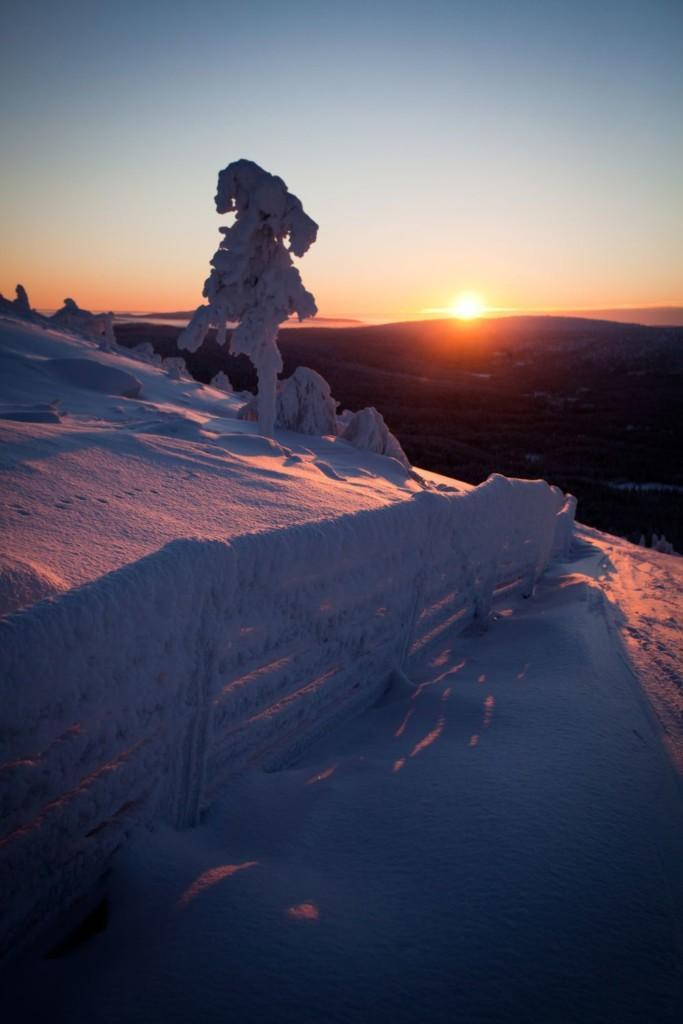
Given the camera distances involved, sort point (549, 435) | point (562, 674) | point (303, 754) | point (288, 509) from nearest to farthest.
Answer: point (303, 754) < point (562, 674) < point (288, 509) < point (549, 435)

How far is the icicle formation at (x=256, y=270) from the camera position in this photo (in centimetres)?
1110

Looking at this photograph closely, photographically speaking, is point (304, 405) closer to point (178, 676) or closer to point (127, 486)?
point (127, 486)

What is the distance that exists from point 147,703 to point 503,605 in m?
4.77

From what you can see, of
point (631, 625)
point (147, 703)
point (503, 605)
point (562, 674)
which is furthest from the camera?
point (503, 605)

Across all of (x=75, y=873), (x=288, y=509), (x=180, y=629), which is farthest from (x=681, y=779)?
(x=288, y=509)

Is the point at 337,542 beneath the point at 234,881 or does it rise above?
above

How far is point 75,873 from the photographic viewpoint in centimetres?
210

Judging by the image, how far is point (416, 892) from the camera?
2.19 metres

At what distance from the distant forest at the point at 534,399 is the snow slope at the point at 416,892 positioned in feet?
63.5

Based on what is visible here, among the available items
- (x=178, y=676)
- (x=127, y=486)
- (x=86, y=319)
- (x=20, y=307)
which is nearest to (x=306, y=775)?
(x=178, y=676)

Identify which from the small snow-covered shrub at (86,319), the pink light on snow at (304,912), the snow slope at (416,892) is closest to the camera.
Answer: the snow slope at (416,892)

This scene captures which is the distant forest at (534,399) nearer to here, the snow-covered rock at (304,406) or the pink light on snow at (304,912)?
the snow-covered rock at (304,406)

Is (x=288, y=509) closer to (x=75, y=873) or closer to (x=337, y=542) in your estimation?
(x=337, y=542)

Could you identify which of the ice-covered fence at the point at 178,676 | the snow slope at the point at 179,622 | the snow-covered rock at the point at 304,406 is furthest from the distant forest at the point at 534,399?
the ice-covered fence at the point at 178,676
